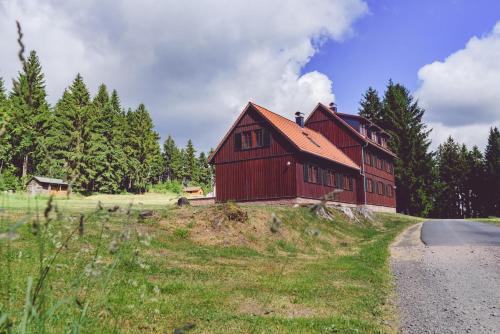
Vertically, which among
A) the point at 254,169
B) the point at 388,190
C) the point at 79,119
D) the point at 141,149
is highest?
the point at 79,119

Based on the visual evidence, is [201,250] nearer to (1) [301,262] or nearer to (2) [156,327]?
(1) [301,262]

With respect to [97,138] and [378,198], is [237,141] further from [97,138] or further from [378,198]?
[97,138]

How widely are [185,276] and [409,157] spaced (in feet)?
178

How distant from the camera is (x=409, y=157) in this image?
58.2 m

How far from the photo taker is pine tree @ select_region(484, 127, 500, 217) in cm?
6681

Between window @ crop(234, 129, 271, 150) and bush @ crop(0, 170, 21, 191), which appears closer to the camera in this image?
bush @ crop(0, 170, 21, 191)

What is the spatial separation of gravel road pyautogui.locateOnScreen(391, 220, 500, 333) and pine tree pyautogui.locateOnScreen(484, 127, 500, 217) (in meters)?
57.4

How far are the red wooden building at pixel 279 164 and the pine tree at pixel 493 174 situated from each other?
39159 millimetres

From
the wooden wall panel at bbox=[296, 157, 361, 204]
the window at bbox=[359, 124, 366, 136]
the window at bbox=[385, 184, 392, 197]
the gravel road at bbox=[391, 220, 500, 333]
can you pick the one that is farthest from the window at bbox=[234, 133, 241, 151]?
the window at bbox=[385, 184, 392, 197]

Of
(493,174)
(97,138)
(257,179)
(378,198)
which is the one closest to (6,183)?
(257,179)

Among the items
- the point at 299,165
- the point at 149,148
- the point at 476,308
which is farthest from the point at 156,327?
the point at 149,148

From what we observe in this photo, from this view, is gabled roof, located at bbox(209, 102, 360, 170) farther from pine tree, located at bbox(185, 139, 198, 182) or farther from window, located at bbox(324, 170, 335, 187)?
pine tree, located at bbox(185, 139, 198, 182)

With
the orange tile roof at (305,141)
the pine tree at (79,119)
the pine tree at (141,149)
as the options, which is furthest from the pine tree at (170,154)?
the orange tile roof at (305,141)

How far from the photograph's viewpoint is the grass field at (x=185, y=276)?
2215mm
